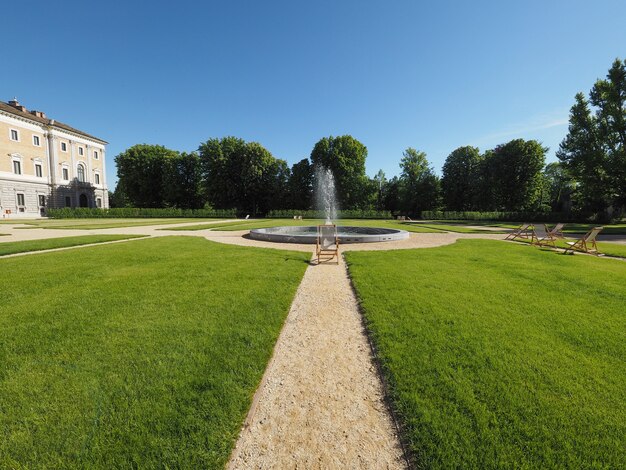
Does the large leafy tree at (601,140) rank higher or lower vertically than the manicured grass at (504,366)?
higher

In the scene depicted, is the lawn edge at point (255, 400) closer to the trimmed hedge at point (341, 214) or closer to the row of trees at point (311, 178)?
the trimmed hedge at point (341, 214)

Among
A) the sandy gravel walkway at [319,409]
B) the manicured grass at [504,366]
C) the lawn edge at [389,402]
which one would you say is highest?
the manicured grass at [504,366]

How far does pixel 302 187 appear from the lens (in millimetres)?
54156

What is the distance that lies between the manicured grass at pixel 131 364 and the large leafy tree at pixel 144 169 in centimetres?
5723

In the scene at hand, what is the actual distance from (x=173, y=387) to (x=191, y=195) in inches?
2380

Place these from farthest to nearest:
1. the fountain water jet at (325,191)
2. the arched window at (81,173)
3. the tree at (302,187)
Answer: the tree at (302,187)
the arched window at (81,173)
the fountain water jet at (325,191)

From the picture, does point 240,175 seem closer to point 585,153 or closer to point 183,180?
point 183,180

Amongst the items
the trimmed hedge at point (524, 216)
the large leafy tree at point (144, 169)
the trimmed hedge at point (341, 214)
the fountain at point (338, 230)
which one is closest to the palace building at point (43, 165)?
the large leafy tree at point (144, 169)

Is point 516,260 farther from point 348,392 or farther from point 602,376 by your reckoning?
point 348,392

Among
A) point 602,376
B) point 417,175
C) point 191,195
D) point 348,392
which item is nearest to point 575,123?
point 417,175

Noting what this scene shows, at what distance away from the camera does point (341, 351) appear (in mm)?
3830

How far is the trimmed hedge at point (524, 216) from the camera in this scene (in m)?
38.2

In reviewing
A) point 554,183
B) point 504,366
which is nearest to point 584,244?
point 504,366

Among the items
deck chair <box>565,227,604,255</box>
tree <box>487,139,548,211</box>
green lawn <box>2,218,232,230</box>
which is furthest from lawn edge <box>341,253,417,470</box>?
tree <box>487,139,548,211</box>
